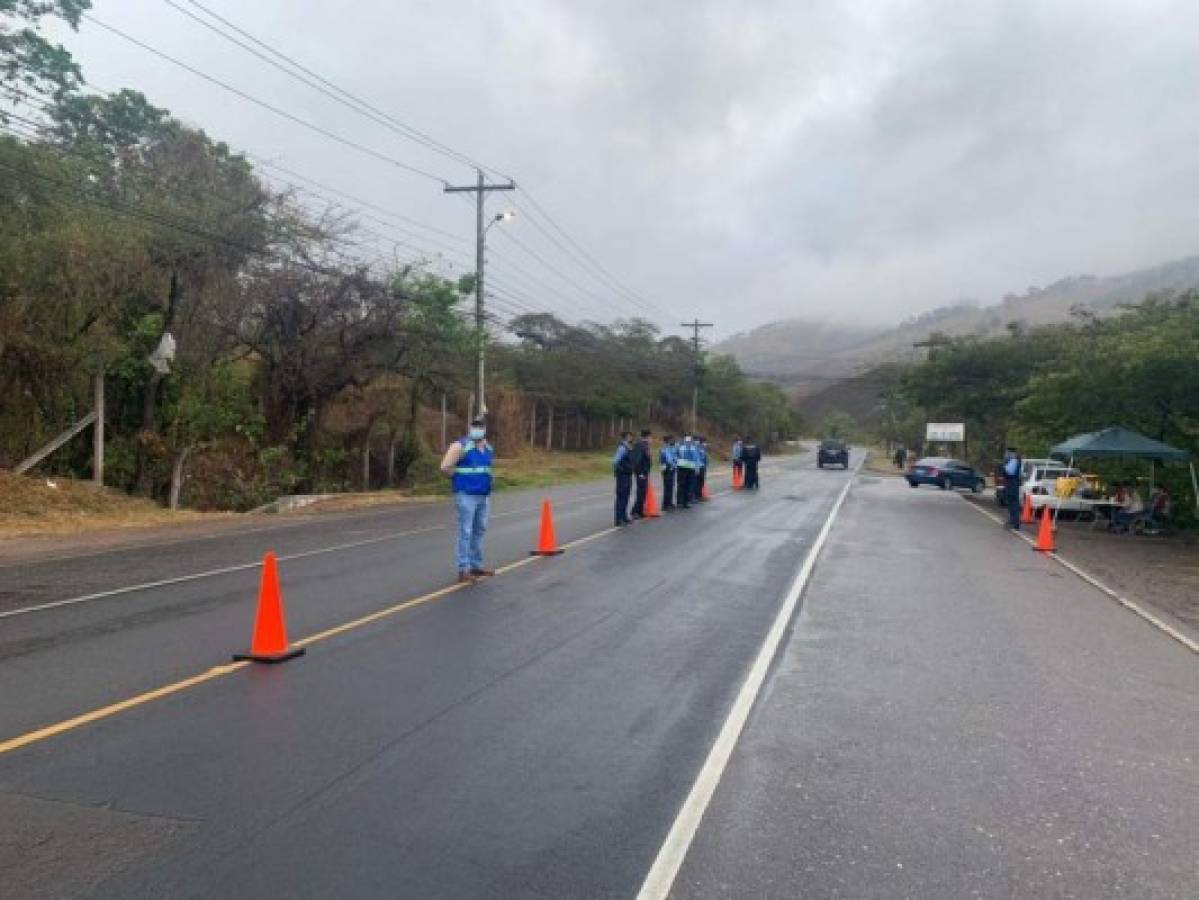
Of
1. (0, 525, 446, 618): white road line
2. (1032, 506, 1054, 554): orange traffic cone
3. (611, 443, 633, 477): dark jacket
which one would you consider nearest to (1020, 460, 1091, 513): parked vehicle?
(1032, 506, 1054, 554): orange traffic cone

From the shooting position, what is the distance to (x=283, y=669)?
7340mm

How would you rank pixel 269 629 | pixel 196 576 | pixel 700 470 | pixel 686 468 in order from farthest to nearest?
pixel 700 470
pixel 686 468
pixel 196 576
pixel 269 629

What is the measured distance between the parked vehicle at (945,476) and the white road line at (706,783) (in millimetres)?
37039

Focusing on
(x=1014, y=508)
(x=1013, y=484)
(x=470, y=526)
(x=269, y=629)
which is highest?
(x=1013, y=484)

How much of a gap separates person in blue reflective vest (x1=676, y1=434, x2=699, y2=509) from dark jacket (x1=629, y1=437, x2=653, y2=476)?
3.08 m

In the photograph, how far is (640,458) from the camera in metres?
20.6

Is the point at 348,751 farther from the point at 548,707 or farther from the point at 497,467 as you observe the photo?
the point at 497,467

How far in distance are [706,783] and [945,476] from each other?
4214 centimetres

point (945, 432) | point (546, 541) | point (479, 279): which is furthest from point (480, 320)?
point (945, 432)

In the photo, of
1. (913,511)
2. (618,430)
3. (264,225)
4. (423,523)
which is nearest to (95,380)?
(264,225)

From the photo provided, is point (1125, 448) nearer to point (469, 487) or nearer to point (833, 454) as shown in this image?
point (469, 487)

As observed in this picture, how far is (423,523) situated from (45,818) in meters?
15.6

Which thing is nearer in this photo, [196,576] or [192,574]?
[196,576]

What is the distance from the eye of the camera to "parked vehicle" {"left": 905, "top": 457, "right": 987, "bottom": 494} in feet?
147
